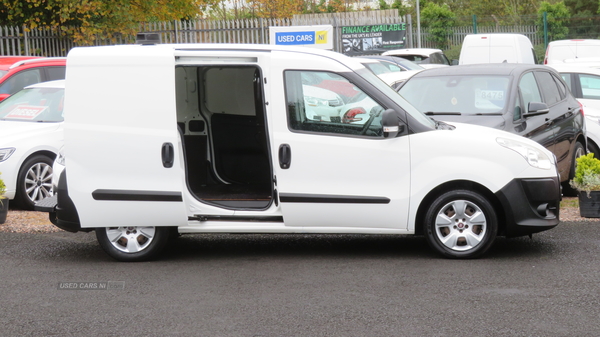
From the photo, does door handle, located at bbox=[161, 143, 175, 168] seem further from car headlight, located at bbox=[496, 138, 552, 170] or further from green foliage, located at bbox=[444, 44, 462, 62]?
green foliage, located at bbox=[444, 44, 462, 62]

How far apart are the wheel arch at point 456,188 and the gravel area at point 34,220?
2.20m

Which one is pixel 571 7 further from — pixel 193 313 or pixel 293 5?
pixel 193 313

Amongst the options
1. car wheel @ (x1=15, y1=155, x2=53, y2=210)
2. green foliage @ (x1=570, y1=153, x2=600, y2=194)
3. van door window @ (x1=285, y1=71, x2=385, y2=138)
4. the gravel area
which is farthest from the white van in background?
van door window @ (x1=285, y1=71, x2=385, y2=138)

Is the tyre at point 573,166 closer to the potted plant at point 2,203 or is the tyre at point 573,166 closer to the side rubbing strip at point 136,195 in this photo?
the side rubbing strip at point 136,195

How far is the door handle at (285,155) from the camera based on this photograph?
6.74 metres

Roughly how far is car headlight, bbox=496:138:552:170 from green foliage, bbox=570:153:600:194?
196cm

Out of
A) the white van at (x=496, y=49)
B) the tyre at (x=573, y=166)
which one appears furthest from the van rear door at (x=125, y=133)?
the white van at (x=496, y=49)

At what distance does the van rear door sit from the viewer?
22.1ft

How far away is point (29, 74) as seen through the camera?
42.9 ft

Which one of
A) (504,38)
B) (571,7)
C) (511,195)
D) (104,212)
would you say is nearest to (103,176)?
(104,212)

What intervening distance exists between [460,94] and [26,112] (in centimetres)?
571

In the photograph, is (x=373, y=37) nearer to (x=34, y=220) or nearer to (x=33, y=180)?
(x=33, y=180)

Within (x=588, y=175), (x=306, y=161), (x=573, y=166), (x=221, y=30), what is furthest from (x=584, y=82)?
(x=221, y=30)

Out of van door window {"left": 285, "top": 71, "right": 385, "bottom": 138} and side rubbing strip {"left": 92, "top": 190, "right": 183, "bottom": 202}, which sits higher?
van door window {"left": 285, "top": 71, "right": 385, "bottom": 138}
